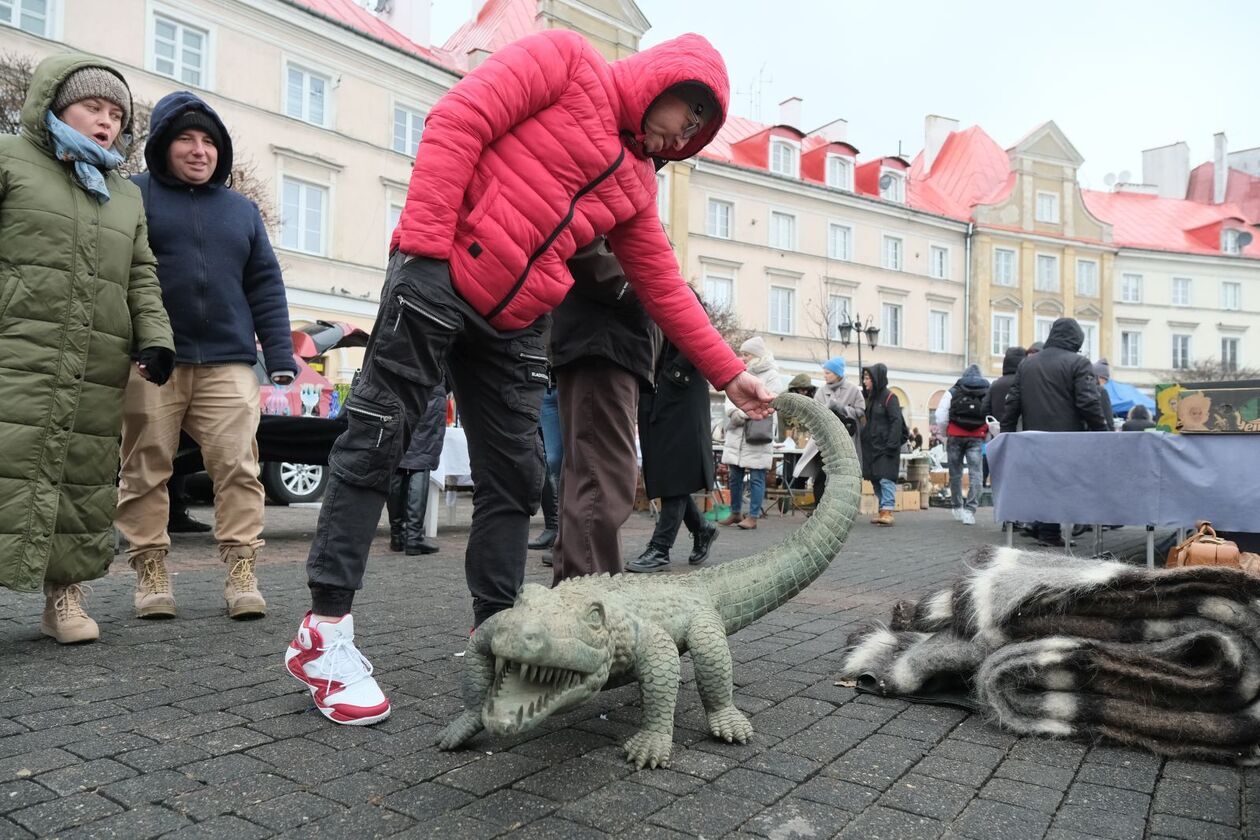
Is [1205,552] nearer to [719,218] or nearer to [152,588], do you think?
[152,588]

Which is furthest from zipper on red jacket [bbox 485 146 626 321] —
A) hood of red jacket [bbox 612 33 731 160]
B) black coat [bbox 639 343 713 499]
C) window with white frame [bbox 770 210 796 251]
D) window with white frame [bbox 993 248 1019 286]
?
window with white frame [bbox 993 248 1019 286]

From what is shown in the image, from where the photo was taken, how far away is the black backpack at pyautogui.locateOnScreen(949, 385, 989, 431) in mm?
10484

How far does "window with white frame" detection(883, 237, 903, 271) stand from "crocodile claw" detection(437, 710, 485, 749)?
3782 cm

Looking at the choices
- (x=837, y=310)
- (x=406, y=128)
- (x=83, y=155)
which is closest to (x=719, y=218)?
(x=837, y=310)

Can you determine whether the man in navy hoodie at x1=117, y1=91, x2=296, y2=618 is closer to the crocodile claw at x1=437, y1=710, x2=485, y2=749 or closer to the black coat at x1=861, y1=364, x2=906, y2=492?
the crocodile claw at x1=437, y1=710, x2=485, y2=749

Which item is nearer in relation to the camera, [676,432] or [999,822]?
[999,822]

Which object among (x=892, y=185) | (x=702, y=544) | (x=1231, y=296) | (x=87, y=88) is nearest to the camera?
(x=87, y=88)

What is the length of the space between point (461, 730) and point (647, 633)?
0.53m

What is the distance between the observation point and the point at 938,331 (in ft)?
128

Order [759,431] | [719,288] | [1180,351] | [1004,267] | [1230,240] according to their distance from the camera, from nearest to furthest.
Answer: [759,431]
[719,288]
[1004,267]
[1180,351]
[1230,240]

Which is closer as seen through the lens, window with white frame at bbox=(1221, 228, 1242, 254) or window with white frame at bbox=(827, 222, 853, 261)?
window with white frame at bbox=(827, 222, 853, 261)

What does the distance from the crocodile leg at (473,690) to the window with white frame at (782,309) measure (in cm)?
3342

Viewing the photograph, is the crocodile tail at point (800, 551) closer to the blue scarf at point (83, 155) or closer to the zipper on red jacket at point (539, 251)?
the zipper on red jacket at point (539, 251)

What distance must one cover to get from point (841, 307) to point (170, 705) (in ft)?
117
